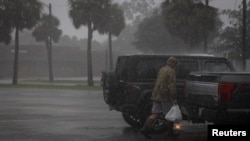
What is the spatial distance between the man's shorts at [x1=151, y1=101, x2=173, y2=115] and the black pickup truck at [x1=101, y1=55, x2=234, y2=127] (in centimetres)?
68

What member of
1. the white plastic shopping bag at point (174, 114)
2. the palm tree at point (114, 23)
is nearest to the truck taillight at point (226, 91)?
the white plastic shopping bag at point (174, 114)

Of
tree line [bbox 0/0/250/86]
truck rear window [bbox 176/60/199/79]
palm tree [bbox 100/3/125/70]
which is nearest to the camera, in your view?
truck rear window [bbox 176/60/199/79]

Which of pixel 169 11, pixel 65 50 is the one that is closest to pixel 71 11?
pixel 169 11

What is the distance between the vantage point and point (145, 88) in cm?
1164

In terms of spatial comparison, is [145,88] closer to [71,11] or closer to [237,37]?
[71,11]

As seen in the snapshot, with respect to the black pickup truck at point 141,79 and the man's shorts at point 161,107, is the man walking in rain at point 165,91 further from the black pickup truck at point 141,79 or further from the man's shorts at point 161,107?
the black pickup truck at point 141,79

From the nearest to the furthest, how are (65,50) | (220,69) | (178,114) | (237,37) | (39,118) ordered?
(178,114), (220,69), (39,118), (237,37), (65,50)

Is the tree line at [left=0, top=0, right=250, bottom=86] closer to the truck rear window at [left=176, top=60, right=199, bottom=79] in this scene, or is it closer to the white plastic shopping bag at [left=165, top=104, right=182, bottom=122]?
the truck rear window at [left=176, top=60, right=199, bottom=79]

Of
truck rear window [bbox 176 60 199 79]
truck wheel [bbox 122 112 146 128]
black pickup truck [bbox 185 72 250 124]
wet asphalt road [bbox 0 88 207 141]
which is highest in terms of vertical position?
truck rear window [bbox 176 60 199 79]

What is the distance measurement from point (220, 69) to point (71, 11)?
2998 centimetres

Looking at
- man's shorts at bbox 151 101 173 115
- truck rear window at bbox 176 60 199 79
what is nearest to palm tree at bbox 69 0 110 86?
truck rear window at bbox 176 60 199 79

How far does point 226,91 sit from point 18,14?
36629mm

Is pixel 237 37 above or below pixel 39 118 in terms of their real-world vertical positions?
above

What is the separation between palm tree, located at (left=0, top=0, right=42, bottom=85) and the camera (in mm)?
43531
